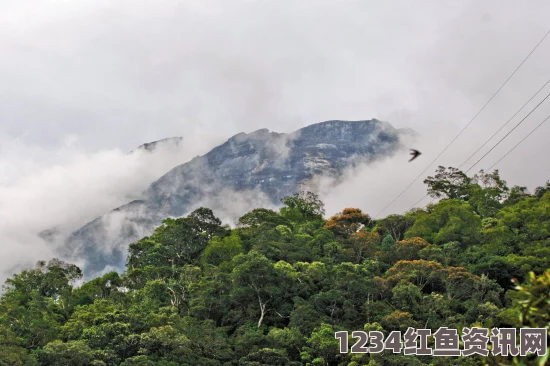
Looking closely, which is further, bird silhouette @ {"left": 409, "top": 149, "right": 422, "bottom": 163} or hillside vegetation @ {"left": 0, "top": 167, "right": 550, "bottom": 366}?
hillside vegetation @ {"left": 0, "top": 167, "right": 550, "bottom": 366}

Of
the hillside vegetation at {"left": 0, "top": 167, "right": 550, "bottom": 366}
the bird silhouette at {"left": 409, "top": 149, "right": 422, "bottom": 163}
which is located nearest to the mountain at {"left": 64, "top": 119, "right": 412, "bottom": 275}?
the hillside vegetation at {"left": 0, "top": 167, "right": 550, "bottom": 366}

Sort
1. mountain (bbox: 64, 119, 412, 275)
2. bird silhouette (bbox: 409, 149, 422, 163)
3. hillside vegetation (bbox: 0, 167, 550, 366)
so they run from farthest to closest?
mountain (bbox: 64, 119, 412, 275), hillside vegetation (bbox: 0, 167, 550, 366), bird silhouette (bbox: 409, 149, 422, 163)

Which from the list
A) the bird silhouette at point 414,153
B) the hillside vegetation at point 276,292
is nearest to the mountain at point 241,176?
the hillside vegetation at point 276,292

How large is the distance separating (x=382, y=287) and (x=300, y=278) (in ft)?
22.6

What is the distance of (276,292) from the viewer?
4188 centimetres

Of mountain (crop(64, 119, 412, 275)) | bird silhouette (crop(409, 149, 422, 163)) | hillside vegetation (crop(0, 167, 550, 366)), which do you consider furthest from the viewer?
mountain (crop(64, 119, 412, 275))

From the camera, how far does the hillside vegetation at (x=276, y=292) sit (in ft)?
113

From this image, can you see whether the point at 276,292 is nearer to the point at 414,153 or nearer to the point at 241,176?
the point at 414,153

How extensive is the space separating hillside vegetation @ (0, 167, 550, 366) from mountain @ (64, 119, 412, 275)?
103115mm

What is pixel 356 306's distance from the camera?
41.2m

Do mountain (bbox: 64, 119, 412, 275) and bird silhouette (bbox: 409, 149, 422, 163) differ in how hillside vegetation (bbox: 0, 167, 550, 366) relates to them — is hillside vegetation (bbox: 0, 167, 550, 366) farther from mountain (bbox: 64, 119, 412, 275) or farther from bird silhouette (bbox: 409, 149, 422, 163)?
mountain (bbox: 64, 119, 412, 275)

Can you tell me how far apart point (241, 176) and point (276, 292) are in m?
134

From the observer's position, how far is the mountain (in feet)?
545

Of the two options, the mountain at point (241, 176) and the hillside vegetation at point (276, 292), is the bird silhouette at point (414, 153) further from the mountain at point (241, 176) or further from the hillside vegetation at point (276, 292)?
the mountain at point (241, 176)
